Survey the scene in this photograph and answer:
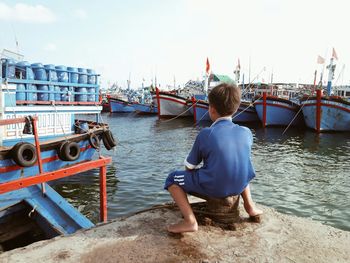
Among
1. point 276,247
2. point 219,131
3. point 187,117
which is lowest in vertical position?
point 187,117

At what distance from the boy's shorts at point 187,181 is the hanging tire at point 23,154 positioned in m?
5.98

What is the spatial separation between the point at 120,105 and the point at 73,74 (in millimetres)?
38945

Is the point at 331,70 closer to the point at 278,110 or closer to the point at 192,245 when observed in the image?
the point at 278,110

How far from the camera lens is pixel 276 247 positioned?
3.01 metres

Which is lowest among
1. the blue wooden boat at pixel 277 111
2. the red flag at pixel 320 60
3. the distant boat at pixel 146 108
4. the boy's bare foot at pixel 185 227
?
the distant boat at pixel 146 108

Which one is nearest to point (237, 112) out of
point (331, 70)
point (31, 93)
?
point (331, 70)

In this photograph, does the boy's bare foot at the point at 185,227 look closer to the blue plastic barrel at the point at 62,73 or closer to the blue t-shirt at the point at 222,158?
the blue t-shirt at the point at 222,158

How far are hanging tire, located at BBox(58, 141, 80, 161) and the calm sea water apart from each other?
1.17 metres

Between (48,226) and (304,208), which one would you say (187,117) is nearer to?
(304,208)

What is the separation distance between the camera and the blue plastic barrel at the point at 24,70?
10188 millimetres

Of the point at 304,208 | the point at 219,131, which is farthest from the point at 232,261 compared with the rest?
the point at 304,208

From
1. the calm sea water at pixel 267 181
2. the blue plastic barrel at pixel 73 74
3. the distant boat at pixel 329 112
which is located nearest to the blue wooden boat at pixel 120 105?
the distant boat at pixel 329 112

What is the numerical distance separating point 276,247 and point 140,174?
9.27 m

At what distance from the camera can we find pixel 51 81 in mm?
10984
